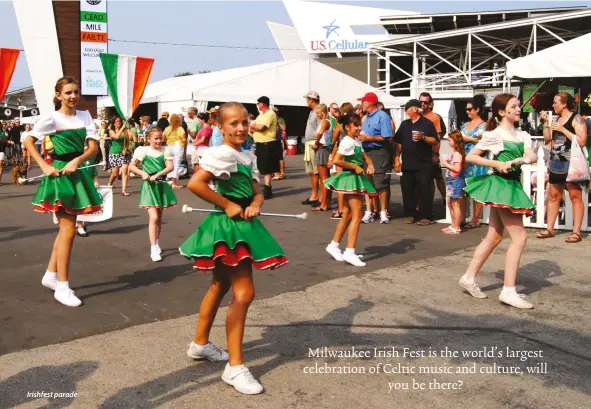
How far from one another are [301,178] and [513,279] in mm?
12401

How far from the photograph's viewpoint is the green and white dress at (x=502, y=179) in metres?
5.45

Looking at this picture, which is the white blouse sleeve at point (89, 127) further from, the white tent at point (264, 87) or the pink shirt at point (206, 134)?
the white tent at point (264, 87)

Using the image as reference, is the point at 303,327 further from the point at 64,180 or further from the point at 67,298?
the point at 64,180

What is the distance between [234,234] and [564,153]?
5.96 m

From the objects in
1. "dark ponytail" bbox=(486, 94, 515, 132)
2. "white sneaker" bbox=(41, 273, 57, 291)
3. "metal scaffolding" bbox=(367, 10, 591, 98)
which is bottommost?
"white sneaker" bbox=(41, 273, 57, 291)

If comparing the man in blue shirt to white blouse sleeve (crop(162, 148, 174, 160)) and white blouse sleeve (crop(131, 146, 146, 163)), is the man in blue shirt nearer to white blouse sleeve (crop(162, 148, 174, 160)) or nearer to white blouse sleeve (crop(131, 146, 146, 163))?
white blouse sleeve (crop(162, 148, 174, 160))

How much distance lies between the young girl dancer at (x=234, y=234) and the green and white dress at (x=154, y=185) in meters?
3.67

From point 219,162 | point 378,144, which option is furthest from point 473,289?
point 378,144

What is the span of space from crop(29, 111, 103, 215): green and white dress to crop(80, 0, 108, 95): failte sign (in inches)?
1164

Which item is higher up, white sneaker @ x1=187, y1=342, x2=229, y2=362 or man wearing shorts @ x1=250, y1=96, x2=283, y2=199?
man wearing shorts @ x1=250, y1=96, x2=283, y2=199

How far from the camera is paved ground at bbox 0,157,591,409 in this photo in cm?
369

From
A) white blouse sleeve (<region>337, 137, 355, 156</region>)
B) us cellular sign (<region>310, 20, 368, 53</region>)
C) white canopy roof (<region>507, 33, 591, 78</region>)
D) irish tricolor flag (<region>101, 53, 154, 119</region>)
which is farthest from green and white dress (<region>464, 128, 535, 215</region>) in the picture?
us cellular sign (<region>310, 20, 368, 53</region>)

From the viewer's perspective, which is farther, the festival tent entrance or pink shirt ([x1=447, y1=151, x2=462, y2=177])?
the festival tent entrance

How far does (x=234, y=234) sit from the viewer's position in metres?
3.77
